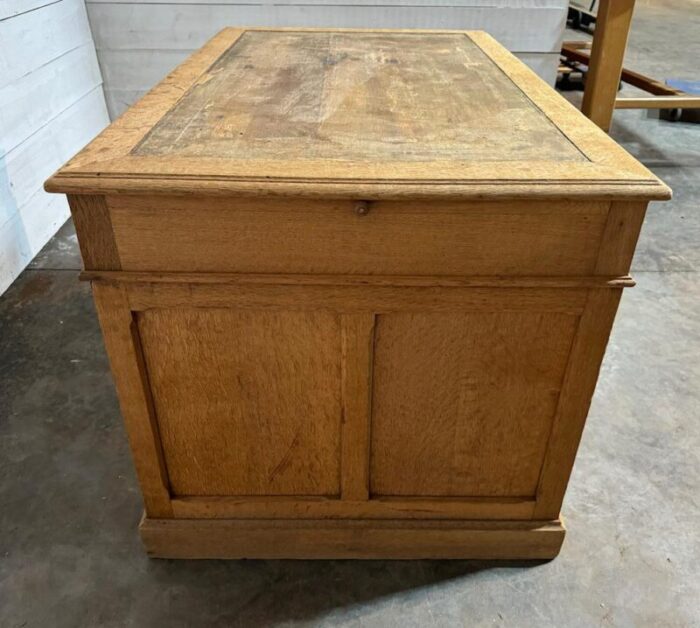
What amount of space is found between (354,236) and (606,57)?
2.92m

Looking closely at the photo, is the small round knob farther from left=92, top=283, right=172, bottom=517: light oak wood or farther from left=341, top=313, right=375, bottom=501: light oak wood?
left=92, top=283, right=172, bottom=517: light oak wood

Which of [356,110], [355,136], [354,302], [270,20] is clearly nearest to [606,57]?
[270,20]

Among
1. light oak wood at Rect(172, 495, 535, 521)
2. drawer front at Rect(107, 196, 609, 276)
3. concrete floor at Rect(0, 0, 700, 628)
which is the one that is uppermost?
drawer front at Rect(107, 196, 609, 276)

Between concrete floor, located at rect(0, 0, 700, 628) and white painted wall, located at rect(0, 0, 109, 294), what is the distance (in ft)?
1.38

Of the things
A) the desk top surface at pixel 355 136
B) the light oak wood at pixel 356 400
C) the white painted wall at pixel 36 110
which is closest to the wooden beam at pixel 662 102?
the desk top surface at pixel 355 136

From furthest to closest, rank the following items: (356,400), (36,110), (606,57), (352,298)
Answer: (606,57)
(36,110)
(356,400)
(352,298)

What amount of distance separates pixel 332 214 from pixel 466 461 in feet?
1.96

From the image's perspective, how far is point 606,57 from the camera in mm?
3314

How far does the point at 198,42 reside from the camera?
10.4 feet

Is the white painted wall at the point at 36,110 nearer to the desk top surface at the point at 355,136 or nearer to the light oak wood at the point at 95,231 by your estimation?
Result: the desk top surface at the point at 355,136

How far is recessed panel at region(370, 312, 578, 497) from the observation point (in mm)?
1117

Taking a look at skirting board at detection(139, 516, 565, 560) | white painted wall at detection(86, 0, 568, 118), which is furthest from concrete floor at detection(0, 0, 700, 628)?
white painted wall at detection(86, 0, 568, 118)

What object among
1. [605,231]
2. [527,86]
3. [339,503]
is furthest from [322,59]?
[339,503]

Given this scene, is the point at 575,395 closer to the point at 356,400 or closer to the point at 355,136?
the point at 356,400
